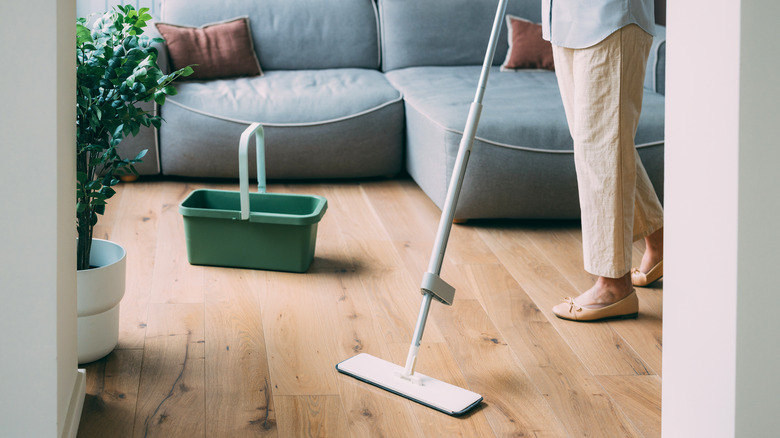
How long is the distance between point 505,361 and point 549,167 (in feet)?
3.60

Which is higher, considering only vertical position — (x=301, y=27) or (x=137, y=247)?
(x=301, y=27)

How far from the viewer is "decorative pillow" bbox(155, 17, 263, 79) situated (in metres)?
3.49

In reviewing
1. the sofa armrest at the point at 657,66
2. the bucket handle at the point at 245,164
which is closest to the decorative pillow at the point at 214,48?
the bucket handle at the point at 245,164

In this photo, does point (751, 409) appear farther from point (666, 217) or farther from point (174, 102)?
point (174, 102)

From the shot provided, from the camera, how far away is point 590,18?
6.17ft

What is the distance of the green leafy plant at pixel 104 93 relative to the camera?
161 cm

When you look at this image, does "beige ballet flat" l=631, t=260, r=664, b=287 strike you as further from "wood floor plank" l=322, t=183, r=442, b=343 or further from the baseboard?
the baseboard

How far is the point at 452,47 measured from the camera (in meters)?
3.94

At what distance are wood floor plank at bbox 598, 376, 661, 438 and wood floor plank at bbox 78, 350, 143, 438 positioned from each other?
3.08 ft

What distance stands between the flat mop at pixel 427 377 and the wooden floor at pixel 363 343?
0.08ft

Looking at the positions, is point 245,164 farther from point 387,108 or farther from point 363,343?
point 387,108

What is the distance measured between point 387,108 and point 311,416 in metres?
1.99

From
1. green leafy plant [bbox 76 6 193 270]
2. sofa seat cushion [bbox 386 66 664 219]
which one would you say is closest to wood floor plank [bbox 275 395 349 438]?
green leafy plant [bbox 76 6 193 270]

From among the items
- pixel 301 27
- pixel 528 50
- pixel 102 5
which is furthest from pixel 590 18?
pixel 102 5
